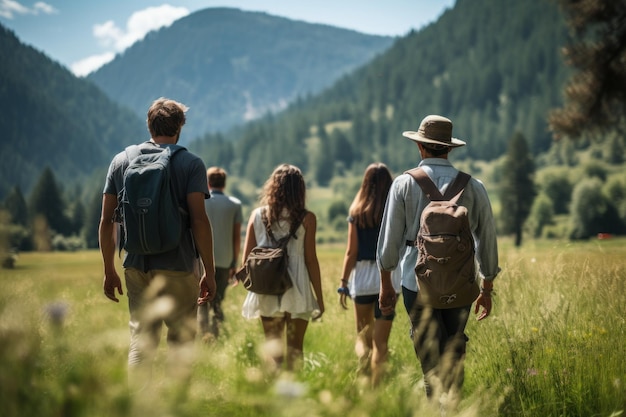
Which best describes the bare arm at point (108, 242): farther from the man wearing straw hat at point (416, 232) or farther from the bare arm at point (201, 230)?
the man wearing straw hat at point (416, 232)

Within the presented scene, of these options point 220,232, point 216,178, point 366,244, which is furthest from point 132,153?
point 220,232

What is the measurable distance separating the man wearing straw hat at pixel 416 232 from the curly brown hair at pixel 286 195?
1.26 m

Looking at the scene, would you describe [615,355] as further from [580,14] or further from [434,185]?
[580,14]

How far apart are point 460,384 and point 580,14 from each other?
1257 centimetres

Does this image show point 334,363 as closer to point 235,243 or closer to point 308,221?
point 308,221

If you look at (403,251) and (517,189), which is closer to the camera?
(403,251)

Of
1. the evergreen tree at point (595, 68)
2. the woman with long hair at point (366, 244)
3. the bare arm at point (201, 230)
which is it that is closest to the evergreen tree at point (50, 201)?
the evergreen tree at point (595, 68)

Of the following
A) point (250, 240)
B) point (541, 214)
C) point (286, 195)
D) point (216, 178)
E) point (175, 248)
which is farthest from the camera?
point (541, 214)

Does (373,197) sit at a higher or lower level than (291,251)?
higher

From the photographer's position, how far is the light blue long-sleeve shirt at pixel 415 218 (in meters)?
4.61

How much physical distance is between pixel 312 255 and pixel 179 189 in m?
1.58

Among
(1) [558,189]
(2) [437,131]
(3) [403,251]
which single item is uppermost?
(1) [558,189]

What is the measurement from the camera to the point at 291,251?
5.94m

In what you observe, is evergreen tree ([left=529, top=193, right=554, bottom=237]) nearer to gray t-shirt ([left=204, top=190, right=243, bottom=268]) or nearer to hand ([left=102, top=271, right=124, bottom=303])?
gray t-shirt ([left=204, top=190, right=243, bottom=268])
